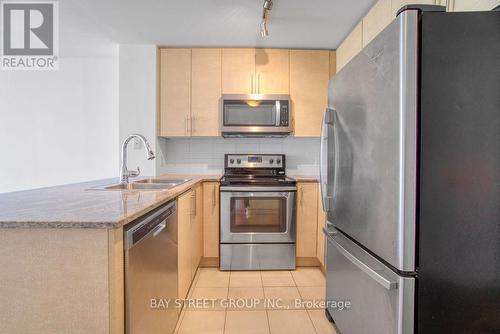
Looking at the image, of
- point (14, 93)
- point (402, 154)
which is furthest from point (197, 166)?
point (402, 154)

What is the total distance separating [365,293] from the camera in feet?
4.09

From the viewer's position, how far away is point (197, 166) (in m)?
3.18

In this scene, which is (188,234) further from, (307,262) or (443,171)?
(443,171)

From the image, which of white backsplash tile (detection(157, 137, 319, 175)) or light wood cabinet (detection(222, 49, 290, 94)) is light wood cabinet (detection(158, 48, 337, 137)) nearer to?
light wood cabinet (detection(222, 49, 290, 94))

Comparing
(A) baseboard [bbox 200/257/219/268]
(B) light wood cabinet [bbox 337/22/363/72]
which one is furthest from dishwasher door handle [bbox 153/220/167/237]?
(B) light wood cabinet [bbox 337/22/363/72]

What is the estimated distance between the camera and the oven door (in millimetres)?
2607

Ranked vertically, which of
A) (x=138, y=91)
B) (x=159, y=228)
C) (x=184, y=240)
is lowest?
(x=184, y=240)

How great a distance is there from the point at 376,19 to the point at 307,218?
175cm

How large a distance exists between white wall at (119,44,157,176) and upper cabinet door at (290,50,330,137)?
1454 millimetres

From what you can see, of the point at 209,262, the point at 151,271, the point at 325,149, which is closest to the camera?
the point at 151,271

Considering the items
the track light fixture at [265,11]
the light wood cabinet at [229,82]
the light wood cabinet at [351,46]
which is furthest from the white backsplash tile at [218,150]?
the track light fixture at [265,11]

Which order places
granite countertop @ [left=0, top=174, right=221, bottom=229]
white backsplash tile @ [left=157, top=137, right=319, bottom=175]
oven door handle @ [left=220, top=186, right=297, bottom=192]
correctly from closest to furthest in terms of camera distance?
granite countertop @ [left=0, top=174, right=221, bottom=229]
oven door handle @ [left=220, top=186, right=297, bottom=192]
white backsplash tile @ [left=157, top=137, right=319, bottom=175]

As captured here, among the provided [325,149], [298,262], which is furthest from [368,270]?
Answer: [298,262]

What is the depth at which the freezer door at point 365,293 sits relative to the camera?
1.00 m
